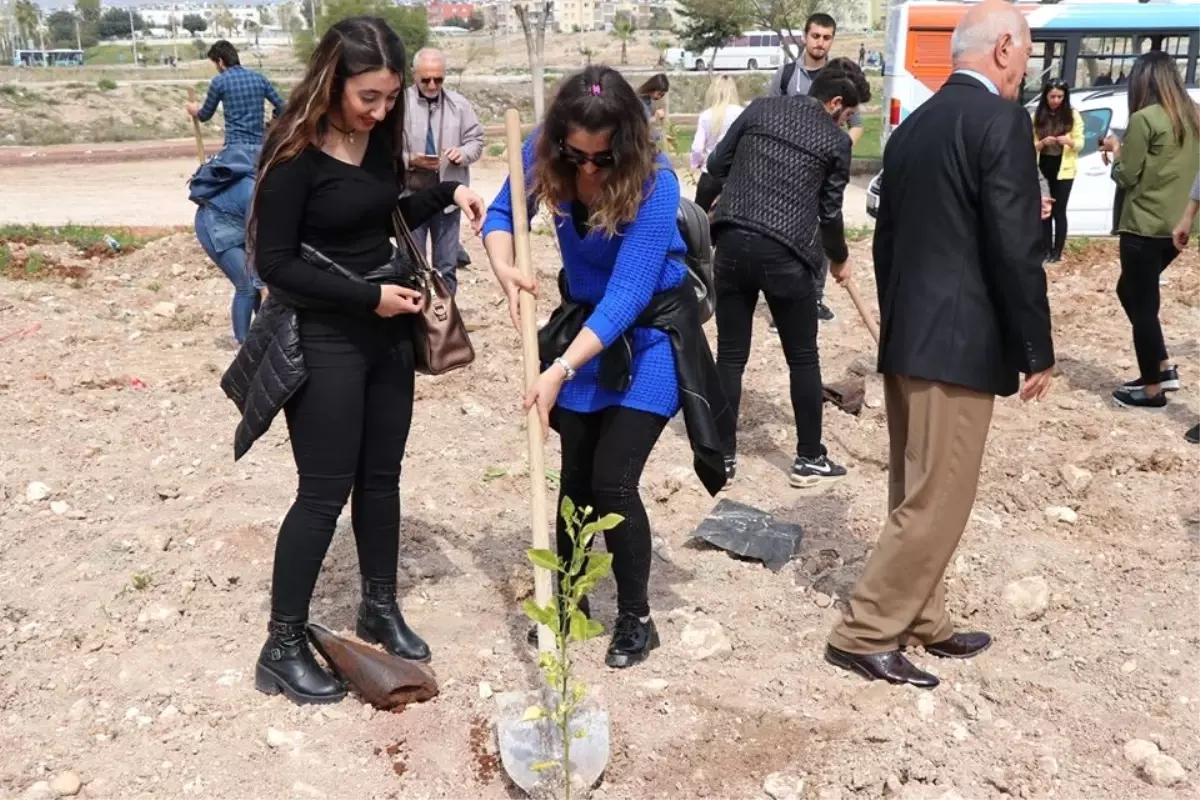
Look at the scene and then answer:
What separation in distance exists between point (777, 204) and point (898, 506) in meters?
1.95

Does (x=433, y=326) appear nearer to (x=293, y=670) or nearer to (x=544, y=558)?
(x=544, y=558)

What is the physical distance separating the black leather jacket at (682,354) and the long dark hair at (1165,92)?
410 cm

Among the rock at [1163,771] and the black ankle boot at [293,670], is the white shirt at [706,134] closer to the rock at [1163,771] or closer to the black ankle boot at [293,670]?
the black ankle boot at [293,670]

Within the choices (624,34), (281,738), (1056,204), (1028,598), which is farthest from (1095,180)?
(624,34)

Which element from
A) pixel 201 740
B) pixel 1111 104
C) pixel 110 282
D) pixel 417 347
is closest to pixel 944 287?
pixel 417 347

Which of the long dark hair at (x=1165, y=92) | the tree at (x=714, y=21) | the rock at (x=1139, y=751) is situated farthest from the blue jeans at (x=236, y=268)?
the tree at (x=714, y=21)

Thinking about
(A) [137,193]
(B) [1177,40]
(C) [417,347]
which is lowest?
(A) [137,193]

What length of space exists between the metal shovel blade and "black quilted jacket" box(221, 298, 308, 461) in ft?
3.44

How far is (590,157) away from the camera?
10.1ft

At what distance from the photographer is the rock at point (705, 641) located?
12.3 feet

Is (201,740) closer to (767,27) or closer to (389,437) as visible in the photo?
(389,437)

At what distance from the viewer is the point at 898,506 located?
11.7 feet

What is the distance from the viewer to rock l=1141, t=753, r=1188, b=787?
3074 mm

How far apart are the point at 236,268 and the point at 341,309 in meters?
4.38
